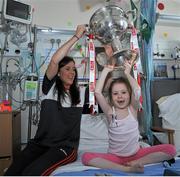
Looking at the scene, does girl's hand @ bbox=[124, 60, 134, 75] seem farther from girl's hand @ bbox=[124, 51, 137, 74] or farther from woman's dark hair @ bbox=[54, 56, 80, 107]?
woman's dark hair @ bbox=[54, 56, 80, 107]

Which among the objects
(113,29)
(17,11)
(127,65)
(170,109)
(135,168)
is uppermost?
(17,11)

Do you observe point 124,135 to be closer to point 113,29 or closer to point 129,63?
point 129,63

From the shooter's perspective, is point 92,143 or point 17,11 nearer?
point 92,143

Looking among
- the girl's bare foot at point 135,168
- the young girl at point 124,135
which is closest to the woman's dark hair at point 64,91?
the young girl at point 124,135

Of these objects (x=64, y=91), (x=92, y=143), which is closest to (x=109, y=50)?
(x=64, y=91)

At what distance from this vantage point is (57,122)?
158 centimetres

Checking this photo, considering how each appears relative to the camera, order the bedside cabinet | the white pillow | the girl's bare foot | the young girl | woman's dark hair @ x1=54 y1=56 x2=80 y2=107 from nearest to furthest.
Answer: the girl's bare foot
the young girl
woman's dark hair @ x1=54 y1=56 x2=80 y2=107
the bedside cabinet
the white pillow

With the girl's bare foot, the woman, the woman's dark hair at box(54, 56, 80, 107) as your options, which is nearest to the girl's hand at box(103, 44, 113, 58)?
the woman

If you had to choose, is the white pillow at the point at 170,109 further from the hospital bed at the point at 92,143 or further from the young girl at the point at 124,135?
the young girl at the point at 124,135

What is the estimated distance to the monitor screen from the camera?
230 centimetres

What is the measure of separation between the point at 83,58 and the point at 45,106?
3.80 ft

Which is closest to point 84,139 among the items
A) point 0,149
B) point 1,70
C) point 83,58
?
point 0,149

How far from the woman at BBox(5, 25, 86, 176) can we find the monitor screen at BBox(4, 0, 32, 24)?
95cm

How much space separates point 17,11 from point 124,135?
1.64 meters
